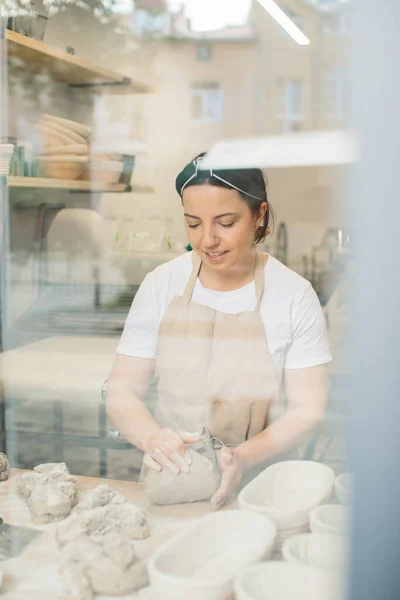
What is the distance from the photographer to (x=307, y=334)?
124 centimetres

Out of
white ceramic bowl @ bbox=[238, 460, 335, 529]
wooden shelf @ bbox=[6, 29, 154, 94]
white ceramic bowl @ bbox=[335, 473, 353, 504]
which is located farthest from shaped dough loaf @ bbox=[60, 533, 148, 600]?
wooden shelf @ bbox=[6, 29, 154, 94]

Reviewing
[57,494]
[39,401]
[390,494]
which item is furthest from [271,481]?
[39,401]

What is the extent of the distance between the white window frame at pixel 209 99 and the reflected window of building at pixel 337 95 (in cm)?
20

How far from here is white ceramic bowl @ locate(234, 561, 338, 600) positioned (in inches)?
44.2

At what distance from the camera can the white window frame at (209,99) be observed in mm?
1194

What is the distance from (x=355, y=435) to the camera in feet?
3.44

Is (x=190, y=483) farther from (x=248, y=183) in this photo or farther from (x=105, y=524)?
(x=248, y=183)

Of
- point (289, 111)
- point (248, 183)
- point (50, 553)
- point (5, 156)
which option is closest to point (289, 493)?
point (50, 553)

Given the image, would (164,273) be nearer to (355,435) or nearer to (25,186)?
(25,186)

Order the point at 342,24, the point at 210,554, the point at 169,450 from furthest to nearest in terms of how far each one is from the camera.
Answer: the point at 169,450 < the point at 210,554 < the point at 342,24

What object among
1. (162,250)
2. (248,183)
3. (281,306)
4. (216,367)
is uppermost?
(248,183)

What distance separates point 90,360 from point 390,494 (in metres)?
0.66

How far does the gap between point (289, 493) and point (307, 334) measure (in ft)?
1.01

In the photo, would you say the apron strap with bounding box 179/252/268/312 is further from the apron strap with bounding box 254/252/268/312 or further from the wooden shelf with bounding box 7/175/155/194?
the wooden shelf with bounding box 7/175/155/194
